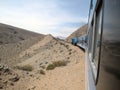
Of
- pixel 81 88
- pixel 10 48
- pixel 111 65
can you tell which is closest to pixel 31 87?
→ pixel 81 88

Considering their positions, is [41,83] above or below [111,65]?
below

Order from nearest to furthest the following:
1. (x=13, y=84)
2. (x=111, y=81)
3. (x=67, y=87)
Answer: (x=111, y=81), (x=67, y=87), (x=13, y=84)

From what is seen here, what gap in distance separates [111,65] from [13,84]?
42.4 feet

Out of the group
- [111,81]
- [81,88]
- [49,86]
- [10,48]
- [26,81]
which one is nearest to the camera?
[111,81]

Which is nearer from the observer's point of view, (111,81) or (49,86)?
(111,81)

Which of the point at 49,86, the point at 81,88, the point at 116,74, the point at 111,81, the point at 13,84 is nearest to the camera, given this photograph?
the point at 116,74

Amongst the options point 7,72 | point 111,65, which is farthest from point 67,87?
point 111,65

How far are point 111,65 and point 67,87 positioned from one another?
34.2ft

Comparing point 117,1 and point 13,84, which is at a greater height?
point 117,1

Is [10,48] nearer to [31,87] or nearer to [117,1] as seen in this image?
[31,87]

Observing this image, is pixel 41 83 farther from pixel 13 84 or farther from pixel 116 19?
pixel 116 19

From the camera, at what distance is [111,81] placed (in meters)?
1.41

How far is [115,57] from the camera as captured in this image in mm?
1332

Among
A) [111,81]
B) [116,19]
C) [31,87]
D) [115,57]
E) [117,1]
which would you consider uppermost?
[117,1]
